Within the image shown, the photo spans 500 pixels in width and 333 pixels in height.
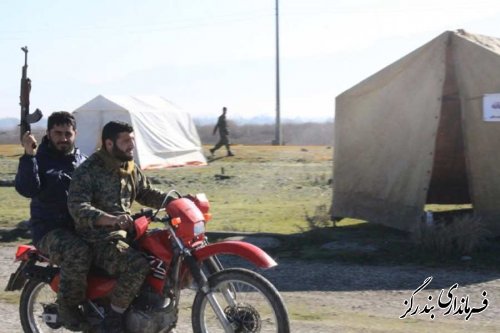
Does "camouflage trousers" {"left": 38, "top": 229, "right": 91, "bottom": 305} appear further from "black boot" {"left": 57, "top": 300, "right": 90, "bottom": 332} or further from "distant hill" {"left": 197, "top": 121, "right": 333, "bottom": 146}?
"distant hill" {"left": 197, "top": 121, "right": 333, "bottom": 146}

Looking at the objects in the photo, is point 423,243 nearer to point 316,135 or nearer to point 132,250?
point 132,250

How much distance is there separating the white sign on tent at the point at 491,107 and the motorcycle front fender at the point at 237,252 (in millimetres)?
5893

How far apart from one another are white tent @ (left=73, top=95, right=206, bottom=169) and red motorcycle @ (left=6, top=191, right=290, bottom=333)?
1850 cm

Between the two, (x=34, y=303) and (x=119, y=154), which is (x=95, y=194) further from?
(x=34, y=303)

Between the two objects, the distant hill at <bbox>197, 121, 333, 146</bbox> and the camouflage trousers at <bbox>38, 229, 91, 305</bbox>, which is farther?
the distant hill at <bbox>197, 121, 333, 146</bbox>

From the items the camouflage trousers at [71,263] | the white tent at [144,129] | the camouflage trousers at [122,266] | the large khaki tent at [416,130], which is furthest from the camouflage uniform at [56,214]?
the white tent at [144,129]

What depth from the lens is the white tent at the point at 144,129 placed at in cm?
2439

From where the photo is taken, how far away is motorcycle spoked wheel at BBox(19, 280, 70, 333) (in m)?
6.01

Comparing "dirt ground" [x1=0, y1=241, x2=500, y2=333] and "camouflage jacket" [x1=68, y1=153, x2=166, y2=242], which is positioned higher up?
"camouflage jacket" [x1=68, y1=153, x2=166, y2=242]

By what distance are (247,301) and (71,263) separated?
1.20m

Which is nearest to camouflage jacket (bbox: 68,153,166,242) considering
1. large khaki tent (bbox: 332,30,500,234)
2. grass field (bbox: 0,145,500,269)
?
grass field (bbox: 0,145,500,269)

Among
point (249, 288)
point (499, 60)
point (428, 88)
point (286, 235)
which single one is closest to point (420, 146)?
point (428, 88)

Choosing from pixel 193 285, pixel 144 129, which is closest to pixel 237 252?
pixel 193 285

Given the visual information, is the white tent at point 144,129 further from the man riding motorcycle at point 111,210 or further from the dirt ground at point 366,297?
the man riding motorcycle at point 111,210
